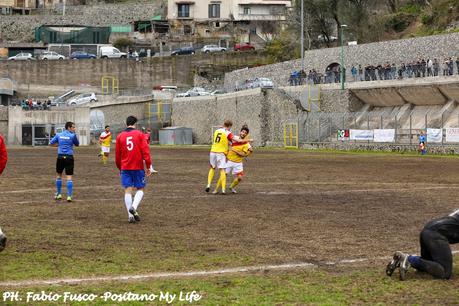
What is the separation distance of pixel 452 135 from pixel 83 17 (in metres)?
87.8

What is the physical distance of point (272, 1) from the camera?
396 feet

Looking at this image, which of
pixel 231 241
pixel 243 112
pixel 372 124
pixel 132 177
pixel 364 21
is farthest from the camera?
pixel 364 21

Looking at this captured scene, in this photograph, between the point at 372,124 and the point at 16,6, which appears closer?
the point at 372,124

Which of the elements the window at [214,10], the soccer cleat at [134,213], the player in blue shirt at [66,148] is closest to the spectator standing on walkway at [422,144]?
the player in blue shirt at [66,148]

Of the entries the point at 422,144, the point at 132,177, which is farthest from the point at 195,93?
the point at 132,177

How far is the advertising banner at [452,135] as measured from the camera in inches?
2100

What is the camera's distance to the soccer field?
33.8 ft

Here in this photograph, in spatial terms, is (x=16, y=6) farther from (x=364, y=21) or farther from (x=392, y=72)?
(x=392, y=72)

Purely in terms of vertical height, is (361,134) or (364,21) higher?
(364,21)

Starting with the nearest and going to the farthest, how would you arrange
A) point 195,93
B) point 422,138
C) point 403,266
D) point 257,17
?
point 403,266
point 422,138
point 195,93
point 257,17

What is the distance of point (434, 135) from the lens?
181 ft

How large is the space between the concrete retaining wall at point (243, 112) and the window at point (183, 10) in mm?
39071

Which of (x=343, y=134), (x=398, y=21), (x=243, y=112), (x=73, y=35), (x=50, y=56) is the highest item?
(x=73, y=35)

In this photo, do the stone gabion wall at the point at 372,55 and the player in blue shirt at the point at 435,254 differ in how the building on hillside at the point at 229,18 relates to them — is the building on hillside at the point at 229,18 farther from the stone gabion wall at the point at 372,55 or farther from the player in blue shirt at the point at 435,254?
the player in blue shirt at the point at 435,254
